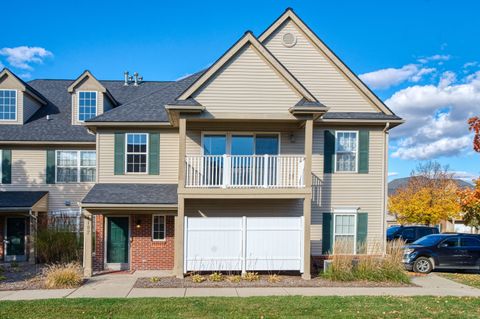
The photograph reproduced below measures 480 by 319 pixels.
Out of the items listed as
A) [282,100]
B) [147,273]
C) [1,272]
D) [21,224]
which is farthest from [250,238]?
[21,224]

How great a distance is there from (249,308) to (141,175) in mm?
8143

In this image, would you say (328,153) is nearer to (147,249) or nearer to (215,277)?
(215,277)

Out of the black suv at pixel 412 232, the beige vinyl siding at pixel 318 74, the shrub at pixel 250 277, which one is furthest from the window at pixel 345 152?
the black suv at pixel 412 232

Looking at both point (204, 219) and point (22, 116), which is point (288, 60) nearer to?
point (204, 219)

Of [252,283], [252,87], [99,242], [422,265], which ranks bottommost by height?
[422,265]

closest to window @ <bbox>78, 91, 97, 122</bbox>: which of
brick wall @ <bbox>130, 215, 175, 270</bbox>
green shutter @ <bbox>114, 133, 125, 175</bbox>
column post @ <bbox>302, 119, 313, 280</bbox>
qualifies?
green shutter @ <bbox>114, 133, 125, 175</bbox>

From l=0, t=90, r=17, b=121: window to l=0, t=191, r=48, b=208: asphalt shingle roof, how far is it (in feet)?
11.5

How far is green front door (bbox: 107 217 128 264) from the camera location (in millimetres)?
15164

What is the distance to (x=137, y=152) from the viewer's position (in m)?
15.6

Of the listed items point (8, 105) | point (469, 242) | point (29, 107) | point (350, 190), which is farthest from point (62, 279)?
point (469, 242)

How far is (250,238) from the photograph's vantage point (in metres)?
13.2

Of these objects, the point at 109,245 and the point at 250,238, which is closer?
the point at 250,238

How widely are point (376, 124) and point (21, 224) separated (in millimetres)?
15444

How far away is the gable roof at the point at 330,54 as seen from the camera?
1590 centimetres
